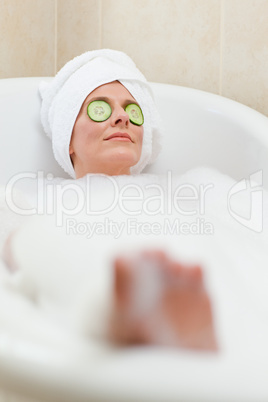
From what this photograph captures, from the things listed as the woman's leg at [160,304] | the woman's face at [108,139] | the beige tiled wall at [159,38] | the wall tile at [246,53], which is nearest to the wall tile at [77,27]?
the beige tiled wall at [159,38]

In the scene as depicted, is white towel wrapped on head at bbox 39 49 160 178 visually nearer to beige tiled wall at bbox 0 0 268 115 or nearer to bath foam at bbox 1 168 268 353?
beige tiled wall at bbox 0 0 268 115

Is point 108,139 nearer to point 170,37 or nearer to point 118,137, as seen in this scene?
point 118,137

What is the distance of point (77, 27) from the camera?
1.78m

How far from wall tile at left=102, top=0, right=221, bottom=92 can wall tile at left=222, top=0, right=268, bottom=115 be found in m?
0.03

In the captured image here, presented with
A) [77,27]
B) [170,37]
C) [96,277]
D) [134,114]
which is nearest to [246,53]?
[170,37]

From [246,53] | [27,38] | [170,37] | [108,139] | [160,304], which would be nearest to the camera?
[160,304]

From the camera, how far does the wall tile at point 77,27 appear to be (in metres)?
1.73

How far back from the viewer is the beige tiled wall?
58.3 inches

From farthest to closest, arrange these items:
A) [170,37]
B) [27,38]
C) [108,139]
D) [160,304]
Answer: [27,38] → [170,37] → [108,139] → [160,304]

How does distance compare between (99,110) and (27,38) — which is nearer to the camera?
(99,110)

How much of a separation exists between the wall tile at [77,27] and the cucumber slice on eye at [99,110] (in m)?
0.66

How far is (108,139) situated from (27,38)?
758 mm

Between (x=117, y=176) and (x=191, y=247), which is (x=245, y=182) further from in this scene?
(x=191, y=247)

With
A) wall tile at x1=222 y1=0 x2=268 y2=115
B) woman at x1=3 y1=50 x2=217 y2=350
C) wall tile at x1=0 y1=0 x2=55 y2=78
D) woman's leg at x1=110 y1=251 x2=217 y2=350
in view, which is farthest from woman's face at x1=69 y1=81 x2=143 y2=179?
woman's leg at x1=110 y1=251 x2=217 y2=350
